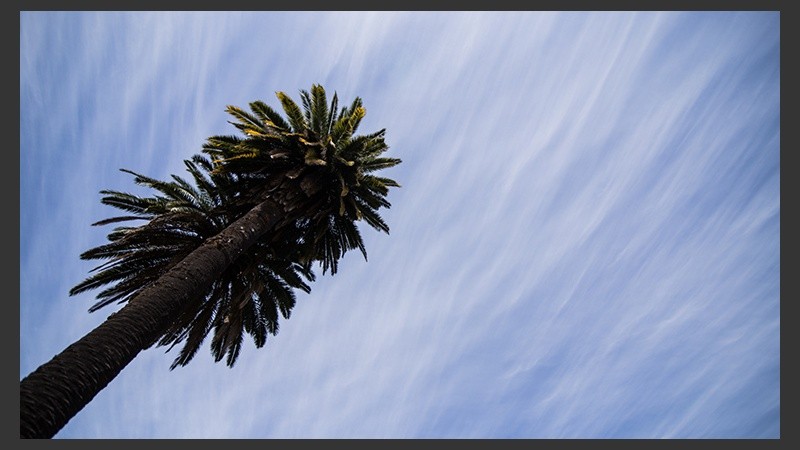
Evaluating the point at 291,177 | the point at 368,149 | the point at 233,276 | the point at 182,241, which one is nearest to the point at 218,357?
the point at 233,276

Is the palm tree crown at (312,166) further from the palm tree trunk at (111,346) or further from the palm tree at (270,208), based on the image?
the palm tree trunk at (111,346)

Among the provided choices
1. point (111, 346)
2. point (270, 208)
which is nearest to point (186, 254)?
point (270, 208)

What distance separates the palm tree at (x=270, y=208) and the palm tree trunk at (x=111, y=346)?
0.02 m

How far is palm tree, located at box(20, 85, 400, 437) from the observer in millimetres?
6798

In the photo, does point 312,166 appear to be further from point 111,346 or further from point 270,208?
point 111,346

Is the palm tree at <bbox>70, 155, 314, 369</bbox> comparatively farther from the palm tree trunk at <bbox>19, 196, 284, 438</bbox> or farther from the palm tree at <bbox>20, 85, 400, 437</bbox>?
the palm tree trunk at <bbox>19, 196, 284, 438</bbox>

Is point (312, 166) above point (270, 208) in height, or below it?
above

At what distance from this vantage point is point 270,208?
10414 millimetres

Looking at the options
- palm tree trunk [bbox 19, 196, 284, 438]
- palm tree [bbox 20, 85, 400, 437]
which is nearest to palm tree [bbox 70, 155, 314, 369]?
palm tree [bbox 20, 85, 400, 437]

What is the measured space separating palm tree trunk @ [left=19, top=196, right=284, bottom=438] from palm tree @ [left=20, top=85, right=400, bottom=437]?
21 mm

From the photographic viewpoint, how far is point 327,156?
1170 centimetres

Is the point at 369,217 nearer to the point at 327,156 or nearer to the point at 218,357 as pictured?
the point at 327,156

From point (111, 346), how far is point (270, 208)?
491 centimetres

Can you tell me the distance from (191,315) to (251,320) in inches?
85.5
